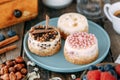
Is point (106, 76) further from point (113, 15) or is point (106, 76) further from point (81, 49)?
point (113, 15)

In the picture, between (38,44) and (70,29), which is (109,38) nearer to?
(70,29)

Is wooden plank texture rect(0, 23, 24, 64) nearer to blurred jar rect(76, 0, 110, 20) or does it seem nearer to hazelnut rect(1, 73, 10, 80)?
hazelnut rect(1, 73, 10, 80)

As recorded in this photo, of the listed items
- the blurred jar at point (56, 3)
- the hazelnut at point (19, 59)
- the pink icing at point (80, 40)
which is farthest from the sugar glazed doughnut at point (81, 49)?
the blurred jar at point (56, 3)

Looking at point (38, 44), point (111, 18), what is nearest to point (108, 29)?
point (111, 18)

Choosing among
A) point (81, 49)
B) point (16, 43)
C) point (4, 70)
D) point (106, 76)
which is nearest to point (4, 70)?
point (4, 70)

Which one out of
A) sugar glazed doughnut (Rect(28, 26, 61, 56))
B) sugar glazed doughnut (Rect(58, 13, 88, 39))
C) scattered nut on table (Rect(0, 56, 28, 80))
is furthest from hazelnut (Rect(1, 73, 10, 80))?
sugar glazed doughnut (Rect(58, 13, 88, 39))

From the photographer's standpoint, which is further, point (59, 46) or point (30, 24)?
point (30, 24)
